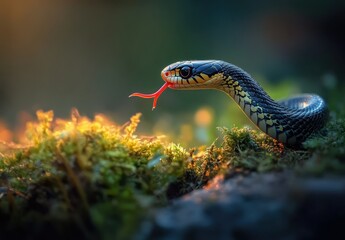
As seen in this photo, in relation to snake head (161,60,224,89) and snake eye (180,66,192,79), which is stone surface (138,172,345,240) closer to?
snake head (161,60,224,89)

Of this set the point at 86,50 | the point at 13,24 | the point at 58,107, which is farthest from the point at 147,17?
the point at 58,107

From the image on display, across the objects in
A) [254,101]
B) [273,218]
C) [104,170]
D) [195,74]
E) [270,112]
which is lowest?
[273,218]

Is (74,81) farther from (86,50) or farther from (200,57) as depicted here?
(200,57)

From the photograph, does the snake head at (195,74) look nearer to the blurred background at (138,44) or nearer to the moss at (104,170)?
the moss at (104,170)

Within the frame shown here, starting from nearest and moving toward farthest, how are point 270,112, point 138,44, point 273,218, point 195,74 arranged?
point 273,218
point 270,112
point 195,74
point 138,44

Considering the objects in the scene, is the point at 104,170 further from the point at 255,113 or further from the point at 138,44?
the point at 138,44

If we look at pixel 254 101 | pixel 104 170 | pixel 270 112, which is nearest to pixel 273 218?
pixel 104 170
